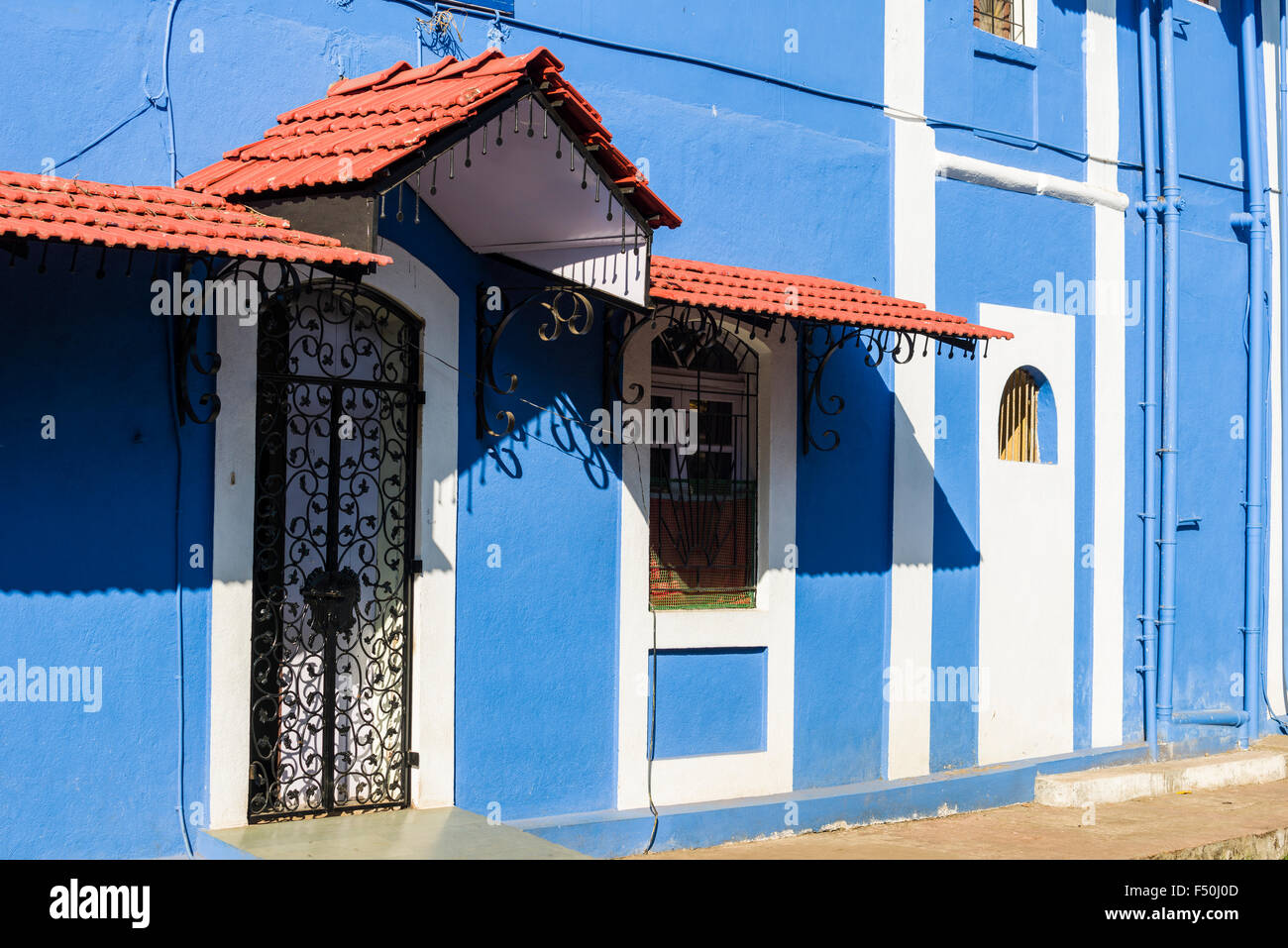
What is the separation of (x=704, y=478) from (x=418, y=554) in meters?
2.08

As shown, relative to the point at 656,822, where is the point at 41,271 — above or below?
above

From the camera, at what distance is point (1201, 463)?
39.2 ft

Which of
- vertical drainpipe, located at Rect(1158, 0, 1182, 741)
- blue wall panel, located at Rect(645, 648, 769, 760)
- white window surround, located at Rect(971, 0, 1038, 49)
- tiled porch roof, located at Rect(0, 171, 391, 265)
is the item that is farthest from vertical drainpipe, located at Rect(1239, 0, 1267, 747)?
tiled porch roof, located at Rect(0, 171, 391, 265)

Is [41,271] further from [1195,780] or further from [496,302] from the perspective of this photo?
[1195,780]

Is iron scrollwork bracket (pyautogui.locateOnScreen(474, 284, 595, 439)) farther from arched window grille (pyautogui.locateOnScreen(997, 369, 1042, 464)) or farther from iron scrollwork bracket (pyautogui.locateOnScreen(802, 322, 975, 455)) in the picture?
arched window grille (pyautogui.locateOnScreen(997, 369, 1042, 464))

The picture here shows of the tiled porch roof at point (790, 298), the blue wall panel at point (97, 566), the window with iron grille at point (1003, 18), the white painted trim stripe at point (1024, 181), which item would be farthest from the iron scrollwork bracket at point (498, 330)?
the window with iron grille at point (1003, 18)

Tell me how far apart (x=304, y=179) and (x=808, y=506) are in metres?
4.14

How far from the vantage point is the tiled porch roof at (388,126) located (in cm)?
621

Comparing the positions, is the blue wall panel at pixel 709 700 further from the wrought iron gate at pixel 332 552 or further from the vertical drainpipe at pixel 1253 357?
the vertical drainpipe at pixel 1253 357

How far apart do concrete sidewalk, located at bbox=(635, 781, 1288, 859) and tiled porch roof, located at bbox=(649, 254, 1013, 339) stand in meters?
3.00

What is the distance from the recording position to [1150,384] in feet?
37.7

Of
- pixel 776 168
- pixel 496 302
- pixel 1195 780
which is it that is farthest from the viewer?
pixel 1195 780

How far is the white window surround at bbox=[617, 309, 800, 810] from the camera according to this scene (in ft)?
27.0

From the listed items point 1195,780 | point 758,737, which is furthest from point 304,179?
point 1195,780
